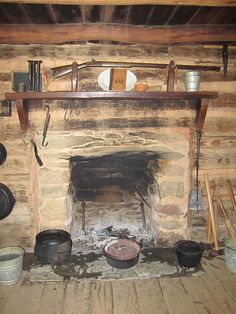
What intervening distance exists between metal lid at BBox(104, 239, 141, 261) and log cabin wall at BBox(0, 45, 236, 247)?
67 centimetres

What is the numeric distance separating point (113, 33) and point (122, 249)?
2.32 m

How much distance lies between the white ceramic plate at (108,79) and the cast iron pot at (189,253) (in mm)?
1852

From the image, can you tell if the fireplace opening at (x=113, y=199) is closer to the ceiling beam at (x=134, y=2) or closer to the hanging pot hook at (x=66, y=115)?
the hanging pot hook at (x=66, y=115)

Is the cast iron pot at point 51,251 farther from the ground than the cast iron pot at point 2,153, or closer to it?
closer to it

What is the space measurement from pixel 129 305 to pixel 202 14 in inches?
106

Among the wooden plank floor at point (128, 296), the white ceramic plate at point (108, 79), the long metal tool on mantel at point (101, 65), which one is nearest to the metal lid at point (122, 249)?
the wooden plank floor at point (128, 296)

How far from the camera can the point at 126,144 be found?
10.2 feet

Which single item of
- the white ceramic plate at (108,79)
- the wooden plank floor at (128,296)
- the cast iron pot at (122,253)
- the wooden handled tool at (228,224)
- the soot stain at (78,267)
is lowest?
the wooden plank floor at (128,296)

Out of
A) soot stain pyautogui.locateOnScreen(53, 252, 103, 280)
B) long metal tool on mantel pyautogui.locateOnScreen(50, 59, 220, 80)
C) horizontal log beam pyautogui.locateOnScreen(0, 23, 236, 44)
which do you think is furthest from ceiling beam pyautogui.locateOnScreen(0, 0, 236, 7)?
soot stain pyautogui.locateOnScreen(53, 252, 103, 280)

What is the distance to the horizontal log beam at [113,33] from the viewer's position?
2648mm

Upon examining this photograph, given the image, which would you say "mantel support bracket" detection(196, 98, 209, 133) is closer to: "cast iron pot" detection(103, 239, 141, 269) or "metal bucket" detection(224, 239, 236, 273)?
"metal bucket" detection(224, 239, 236, 273)

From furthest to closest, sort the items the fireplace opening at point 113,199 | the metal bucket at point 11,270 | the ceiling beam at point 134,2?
the fireplace opening at point 113,199
the metal bucket at point 11,270
the ceiling beam at point 134,2

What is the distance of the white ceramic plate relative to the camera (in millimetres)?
2881

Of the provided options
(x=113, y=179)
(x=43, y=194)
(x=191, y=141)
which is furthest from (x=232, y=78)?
(x=43, y=194)
